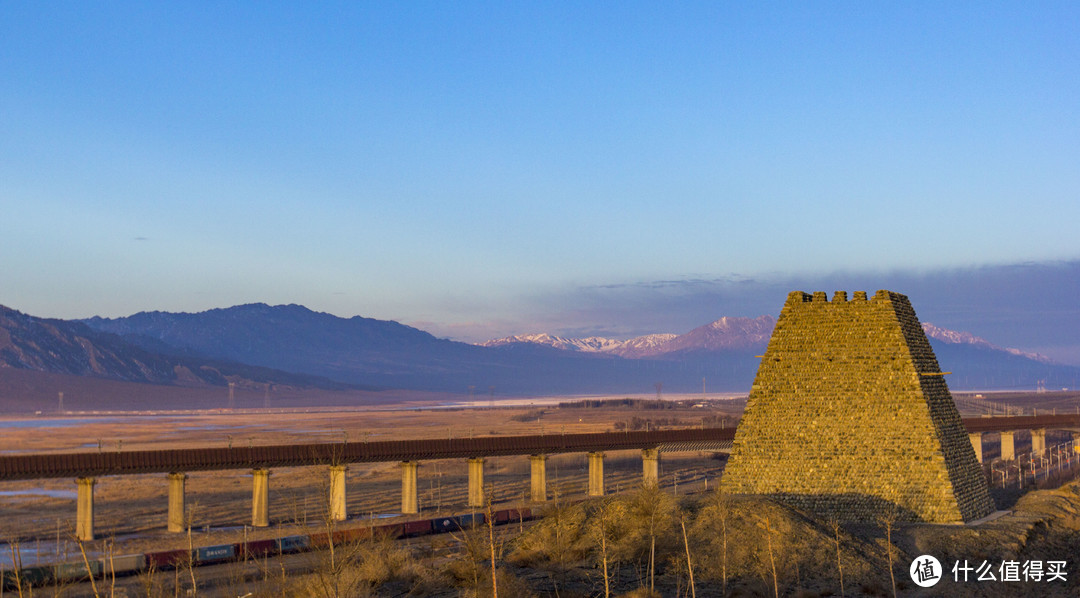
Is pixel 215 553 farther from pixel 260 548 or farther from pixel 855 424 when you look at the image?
pixel 855 424

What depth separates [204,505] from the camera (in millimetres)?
78750

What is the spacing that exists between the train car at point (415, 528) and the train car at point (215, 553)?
1101 centimetres

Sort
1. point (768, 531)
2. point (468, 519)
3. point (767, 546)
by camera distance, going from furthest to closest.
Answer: point (468, 519) → point (767, 546) → point (768, 531)

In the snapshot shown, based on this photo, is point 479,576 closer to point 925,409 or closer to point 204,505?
point 925,409

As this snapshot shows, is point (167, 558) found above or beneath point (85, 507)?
beneath

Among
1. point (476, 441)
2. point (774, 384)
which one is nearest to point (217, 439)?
point (476, 441)

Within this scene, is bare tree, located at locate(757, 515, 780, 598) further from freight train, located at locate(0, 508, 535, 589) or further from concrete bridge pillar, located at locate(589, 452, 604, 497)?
concrete bridge pillar, located at locate(589, 452, 604, 497)

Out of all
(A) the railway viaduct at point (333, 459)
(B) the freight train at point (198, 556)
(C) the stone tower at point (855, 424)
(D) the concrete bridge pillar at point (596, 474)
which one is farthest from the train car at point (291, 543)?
(D) the concrete bridge pillar at point (596, 474)

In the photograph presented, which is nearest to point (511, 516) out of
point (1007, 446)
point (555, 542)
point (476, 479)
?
point (476, 479)

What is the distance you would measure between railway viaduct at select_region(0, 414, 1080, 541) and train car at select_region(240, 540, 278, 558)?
4.57m

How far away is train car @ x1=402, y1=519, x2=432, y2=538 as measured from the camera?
183 ft

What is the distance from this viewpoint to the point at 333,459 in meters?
57.8

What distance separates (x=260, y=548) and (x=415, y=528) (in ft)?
33.9

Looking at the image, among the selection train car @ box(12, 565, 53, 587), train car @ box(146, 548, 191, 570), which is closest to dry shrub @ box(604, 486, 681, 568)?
train car @ box(146, 548, 191, 570)
